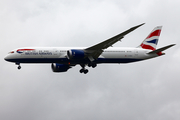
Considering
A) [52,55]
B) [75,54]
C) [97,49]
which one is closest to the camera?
[75,54]

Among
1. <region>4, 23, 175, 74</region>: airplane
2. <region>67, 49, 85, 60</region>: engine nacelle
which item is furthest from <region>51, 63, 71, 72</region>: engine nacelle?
<region>67, 49, 85, 60</region>: engine nacelle

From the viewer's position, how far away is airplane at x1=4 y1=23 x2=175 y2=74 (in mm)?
56844

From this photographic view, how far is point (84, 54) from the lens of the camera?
58.4 metres

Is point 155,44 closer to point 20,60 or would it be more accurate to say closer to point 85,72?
point 85,72

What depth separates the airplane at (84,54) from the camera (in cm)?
5684

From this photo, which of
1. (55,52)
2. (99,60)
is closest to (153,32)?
(99,60)

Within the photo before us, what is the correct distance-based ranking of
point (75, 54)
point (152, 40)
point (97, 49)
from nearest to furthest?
1. point (75, 54)
2. point (97, 49)
3. point (152, 40)

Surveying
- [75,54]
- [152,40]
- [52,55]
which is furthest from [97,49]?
[152,40]

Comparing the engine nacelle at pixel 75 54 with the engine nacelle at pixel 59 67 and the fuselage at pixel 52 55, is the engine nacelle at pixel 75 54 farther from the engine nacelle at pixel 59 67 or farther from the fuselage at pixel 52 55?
the engine nacelle at pixel 59 67

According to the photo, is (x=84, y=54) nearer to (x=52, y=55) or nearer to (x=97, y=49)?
(x=97, y=49)

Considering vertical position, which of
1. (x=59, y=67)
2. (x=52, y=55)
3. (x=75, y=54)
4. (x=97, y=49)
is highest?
(x=97, y=49)

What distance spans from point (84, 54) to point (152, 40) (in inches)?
649

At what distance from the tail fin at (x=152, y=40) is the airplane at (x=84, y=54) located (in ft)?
3.61

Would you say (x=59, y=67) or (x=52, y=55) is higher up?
(x=52, y=55)
